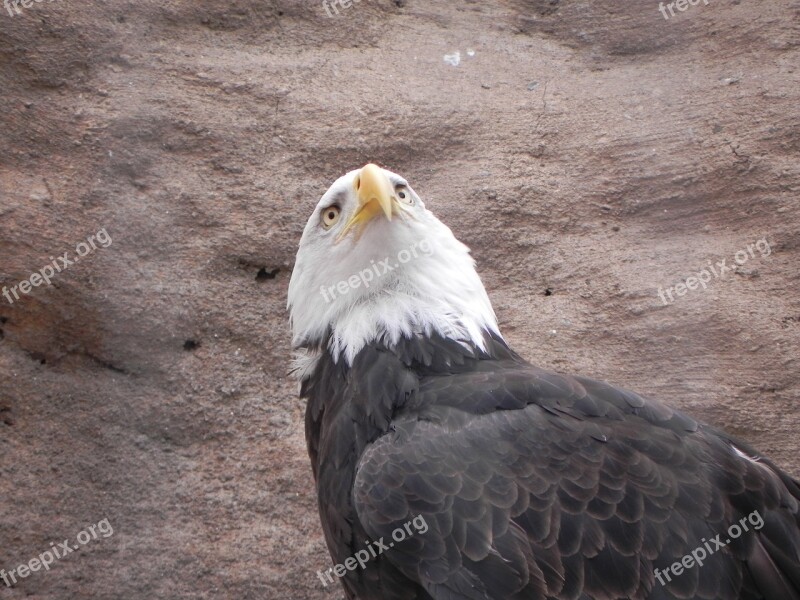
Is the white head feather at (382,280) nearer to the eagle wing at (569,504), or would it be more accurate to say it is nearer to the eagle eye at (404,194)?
the eagle eye at (404,194)

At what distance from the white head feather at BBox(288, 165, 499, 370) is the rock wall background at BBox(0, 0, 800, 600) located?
128 cm

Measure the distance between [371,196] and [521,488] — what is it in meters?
1.44

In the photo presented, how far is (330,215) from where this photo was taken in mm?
4125

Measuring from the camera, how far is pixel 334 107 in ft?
20.1

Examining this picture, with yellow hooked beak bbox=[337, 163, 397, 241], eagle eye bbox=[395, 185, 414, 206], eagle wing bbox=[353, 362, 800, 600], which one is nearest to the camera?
eagle wing bbox=[353, 362, 800, 600]

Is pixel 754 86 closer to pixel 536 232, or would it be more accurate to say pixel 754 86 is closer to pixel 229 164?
pixel 536 232

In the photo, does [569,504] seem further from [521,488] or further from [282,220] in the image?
[282,220]

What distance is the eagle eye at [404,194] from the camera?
4066 mm

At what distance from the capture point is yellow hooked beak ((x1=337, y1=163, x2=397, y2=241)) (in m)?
3.71

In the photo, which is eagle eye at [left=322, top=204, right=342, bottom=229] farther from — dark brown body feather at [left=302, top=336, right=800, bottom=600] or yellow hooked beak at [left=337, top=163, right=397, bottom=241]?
dark brown body feather at [left=302, top=336, right=800, bottom=600]

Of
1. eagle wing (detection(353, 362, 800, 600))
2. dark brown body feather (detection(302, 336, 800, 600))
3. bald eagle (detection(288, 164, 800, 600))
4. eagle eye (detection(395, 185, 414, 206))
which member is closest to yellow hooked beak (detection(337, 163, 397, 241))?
bald eagle (detection(288, 164, 800, 600))

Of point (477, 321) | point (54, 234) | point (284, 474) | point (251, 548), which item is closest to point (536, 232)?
point (477, 321)

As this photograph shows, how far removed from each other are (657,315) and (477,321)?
5.50 feet

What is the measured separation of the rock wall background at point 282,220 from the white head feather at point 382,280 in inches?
50.5
